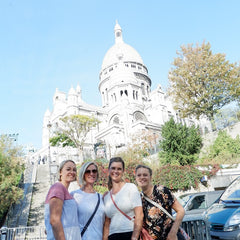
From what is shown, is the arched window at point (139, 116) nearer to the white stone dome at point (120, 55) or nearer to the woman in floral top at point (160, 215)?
the white stone dome at point (120, 55)

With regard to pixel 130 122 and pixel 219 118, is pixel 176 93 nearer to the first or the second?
pixel 219 118

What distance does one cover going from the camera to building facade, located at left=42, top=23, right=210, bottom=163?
33906mm

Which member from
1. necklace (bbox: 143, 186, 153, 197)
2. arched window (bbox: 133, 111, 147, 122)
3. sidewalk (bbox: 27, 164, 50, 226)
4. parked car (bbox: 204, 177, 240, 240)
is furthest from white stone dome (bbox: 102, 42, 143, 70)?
necklace (bbox: 143, 186, 153, 197)

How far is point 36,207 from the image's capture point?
1447 centimetres

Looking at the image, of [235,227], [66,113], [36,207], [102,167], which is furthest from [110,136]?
[235,227]

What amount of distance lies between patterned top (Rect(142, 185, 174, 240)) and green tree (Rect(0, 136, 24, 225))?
11.0 m

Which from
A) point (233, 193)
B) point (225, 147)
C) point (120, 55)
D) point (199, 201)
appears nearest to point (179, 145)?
point (225, 147)

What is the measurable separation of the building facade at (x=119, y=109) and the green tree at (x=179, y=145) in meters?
4.91

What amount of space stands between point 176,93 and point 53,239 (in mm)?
22641

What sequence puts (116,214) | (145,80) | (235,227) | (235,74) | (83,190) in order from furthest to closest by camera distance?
(145,80)
(235,74)
(235,227)
(83,190)
(116,214)

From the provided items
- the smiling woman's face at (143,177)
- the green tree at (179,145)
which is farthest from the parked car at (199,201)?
the green tree at (179,145)

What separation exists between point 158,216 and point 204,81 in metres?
21.6

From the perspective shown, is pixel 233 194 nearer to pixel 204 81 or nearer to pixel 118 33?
pixel 204 81

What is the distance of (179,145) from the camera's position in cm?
1997
